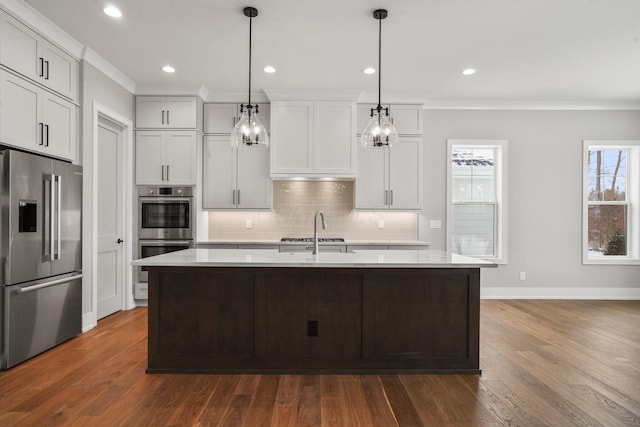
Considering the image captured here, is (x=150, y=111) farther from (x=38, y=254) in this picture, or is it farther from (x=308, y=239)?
(x=308, y=239)

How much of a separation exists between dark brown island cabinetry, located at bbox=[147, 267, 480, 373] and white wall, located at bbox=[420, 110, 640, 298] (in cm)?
282

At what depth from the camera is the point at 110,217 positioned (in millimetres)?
4590

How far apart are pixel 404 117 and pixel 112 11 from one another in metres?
3.55

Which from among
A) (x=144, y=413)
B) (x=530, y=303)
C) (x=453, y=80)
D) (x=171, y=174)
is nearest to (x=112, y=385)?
(x=144, y=413)

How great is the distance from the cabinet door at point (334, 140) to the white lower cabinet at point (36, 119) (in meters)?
2.74

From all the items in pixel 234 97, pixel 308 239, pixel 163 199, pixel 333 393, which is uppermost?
pixel 234 97

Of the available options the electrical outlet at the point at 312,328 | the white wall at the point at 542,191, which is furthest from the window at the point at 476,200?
the electrical outlet at the point at 312,328

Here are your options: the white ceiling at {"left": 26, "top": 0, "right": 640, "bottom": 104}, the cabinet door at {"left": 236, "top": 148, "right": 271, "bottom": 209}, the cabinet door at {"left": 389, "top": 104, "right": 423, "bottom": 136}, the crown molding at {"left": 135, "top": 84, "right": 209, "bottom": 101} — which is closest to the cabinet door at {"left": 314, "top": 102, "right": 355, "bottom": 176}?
the white ceiling at {"left": 26, "top": 0, "right": 640, "bottom": 104}

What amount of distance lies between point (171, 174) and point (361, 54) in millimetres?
2763

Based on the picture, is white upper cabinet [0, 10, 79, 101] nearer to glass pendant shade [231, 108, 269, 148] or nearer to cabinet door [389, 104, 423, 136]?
glass pendant shade [231, 108, 269, 148]

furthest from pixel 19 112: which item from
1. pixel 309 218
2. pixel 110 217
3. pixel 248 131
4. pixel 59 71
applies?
pixel 309 218

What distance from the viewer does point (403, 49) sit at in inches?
152

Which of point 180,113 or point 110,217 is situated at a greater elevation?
point 180,113

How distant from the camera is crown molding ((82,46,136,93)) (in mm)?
3924
